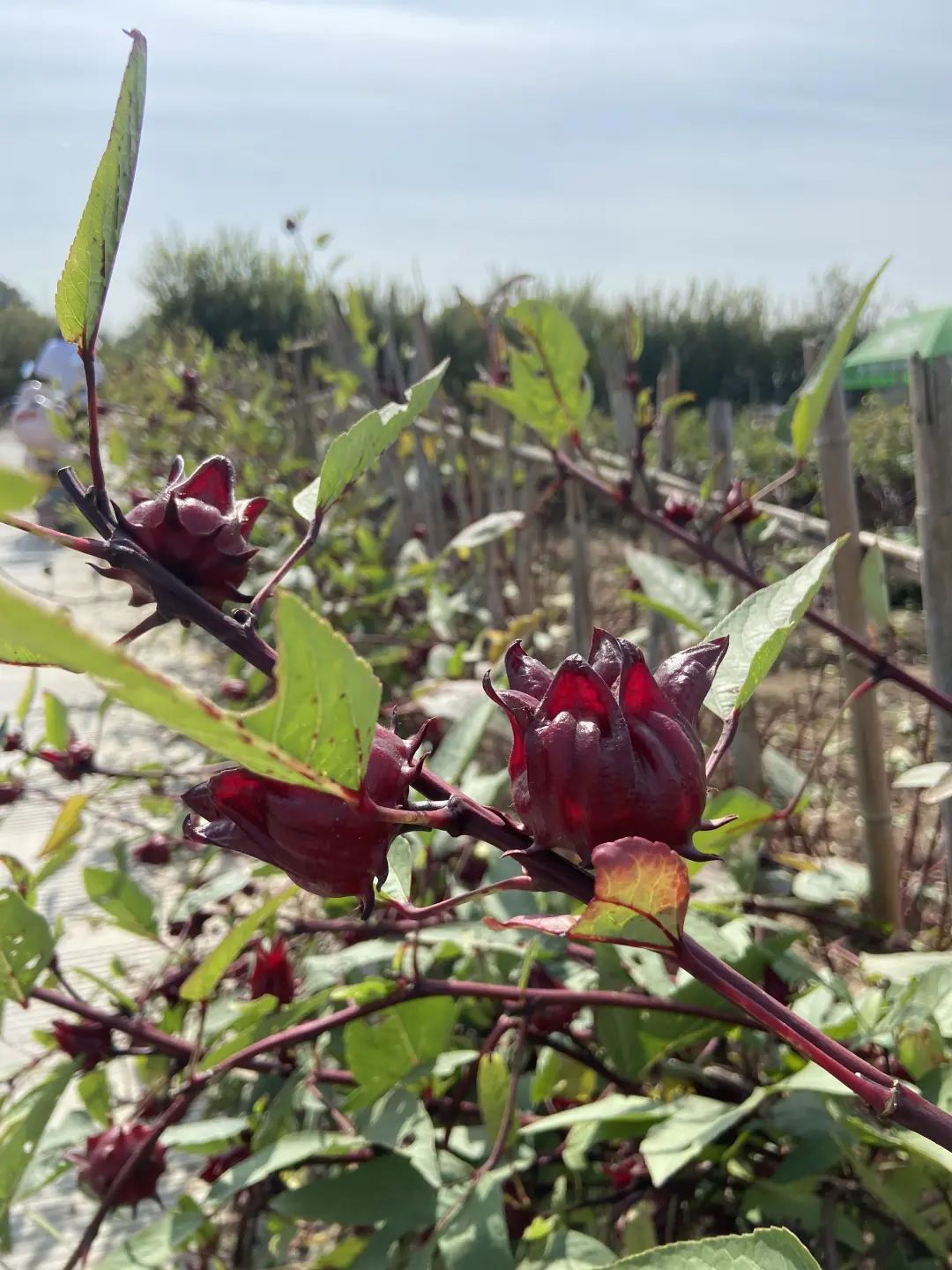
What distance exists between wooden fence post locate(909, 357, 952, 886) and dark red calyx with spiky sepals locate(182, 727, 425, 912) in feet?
2.30

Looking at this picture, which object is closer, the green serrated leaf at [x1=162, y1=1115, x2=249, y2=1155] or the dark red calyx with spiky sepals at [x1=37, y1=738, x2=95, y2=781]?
the green serrated leaf at [x1=162, y1=1115, x2=249, y2=1155]

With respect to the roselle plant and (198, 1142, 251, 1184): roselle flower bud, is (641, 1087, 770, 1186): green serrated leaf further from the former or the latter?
(198, 1142, 251, 1184): roselle flower bud

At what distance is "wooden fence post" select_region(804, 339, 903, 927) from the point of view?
1125mm

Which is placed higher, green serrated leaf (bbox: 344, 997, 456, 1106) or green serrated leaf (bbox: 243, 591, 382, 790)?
green serrated leaf (bbox: 243, 591, 382, 790)

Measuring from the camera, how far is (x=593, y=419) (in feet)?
24.0

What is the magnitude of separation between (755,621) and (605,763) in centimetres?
18

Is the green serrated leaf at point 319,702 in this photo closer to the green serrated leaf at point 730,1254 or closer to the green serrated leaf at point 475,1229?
the green serrated leaf at point 730,1254

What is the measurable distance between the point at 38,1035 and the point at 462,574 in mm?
1757

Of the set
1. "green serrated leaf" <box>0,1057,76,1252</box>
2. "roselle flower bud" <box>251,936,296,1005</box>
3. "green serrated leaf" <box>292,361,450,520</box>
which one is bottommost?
"green serrated leaf" <box>0,1057,76,1252</box>

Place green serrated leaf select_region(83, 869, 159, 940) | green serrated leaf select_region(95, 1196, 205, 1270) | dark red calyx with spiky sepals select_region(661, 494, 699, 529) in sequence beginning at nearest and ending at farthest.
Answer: green serrated leaf select_region(95, 1196, 205, 1270), green serrated leaf select_region(83, 869, 159, 940), dark red calyx with spiky sepals select_region(661, 494, 699, 529)

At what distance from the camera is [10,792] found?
1.21 m

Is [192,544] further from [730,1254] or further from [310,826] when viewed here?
[730,1254]

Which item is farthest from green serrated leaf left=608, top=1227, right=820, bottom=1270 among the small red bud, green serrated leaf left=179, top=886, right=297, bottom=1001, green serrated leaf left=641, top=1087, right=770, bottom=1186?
the small red bud

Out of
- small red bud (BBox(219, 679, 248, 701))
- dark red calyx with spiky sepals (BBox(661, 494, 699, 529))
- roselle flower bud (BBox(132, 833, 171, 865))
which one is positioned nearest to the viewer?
dark red calyx with spiky sepals (BBox(661, 494, 699, 529))
